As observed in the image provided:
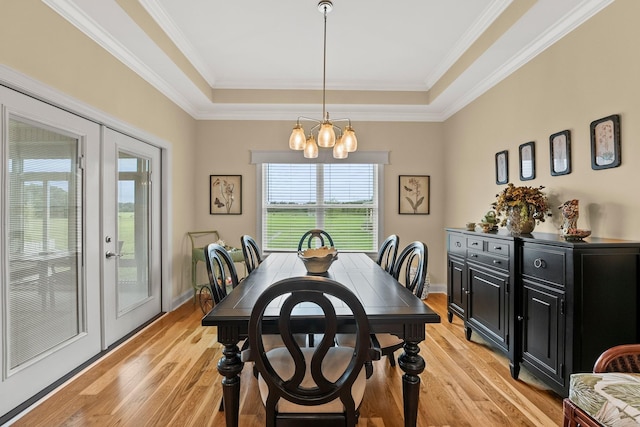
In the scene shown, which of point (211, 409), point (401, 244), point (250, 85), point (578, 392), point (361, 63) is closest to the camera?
point (578, 392)

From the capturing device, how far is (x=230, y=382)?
148 centimetres

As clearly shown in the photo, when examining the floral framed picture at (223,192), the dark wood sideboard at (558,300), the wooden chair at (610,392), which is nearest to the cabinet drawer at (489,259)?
the dark wood sideboard at (558,300)

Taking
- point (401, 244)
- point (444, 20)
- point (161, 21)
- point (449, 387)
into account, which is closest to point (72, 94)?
point (161, 21)

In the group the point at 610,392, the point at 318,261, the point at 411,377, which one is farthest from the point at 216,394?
the point at 610,392

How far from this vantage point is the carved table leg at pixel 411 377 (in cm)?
151

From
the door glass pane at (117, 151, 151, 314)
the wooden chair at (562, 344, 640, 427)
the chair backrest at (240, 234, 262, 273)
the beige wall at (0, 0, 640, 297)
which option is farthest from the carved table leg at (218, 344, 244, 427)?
the door glass pane at (117, 151, 151, 314)

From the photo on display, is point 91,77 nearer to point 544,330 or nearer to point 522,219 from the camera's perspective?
point 522,219

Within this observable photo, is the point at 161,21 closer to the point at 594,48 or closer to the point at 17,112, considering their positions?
the point at 17,112

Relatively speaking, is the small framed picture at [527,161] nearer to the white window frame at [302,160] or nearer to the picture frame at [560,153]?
the picture frame at [560,153]

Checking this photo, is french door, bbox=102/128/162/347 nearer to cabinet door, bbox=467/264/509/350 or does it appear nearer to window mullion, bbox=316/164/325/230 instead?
window mullion, bbox=316/164/325/230

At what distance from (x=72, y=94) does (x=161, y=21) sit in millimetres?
1003

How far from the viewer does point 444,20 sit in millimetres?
2943

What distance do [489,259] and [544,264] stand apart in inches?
23.7

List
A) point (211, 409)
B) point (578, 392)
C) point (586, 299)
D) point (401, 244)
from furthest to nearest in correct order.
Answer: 1. point (401, 244)
2. point (211, 409)
3. point (586, 299)
4. point (578, 392)
